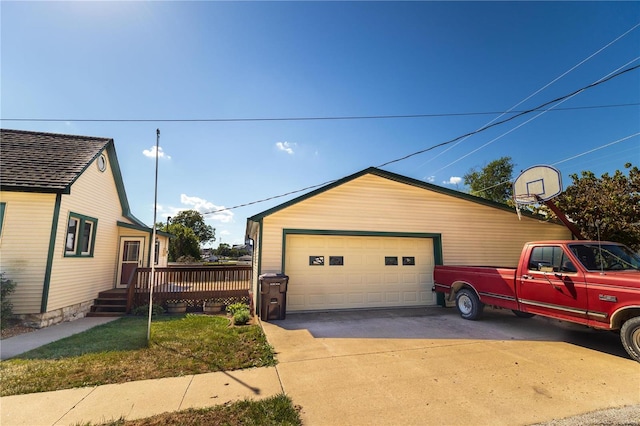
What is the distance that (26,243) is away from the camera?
25.5ft

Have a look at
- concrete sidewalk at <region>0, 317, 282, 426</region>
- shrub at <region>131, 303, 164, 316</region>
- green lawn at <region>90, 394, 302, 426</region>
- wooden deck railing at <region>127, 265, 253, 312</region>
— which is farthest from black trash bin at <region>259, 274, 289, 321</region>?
green lawn at <region>90, 394, 302, 426</region>

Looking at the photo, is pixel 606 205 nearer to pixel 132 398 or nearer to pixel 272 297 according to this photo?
pixel 272 297

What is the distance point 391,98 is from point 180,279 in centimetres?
1041

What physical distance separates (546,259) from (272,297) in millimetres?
6596

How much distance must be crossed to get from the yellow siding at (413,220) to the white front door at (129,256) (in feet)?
25.2

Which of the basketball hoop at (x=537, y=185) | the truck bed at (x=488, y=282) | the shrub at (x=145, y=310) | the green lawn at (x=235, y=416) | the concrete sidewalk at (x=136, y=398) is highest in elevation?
the basketball hoop at (x=537, y=185)

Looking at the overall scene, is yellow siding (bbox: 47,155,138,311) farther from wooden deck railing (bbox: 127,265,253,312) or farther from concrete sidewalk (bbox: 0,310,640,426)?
concrete sidewalk (bbox: 0,310,640,426)

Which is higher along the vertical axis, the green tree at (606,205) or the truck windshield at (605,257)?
the green tree at (606,205)

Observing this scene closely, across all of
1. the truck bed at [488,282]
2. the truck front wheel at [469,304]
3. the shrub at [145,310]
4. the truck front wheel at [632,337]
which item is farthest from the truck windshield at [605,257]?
the shrub at [145,310]

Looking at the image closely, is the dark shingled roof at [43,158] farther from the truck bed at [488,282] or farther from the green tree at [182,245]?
the green tree at [182,245]

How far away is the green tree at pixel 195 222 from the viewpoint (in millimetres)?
53969

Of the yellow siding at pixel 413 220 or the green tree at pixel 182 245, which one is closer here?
the yellow siding at pixel 413 220

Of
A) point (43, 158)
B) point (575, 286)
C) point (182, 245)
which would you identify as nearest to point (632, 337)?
point (575, 286)

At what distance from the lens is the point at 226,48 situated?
26.9ft
